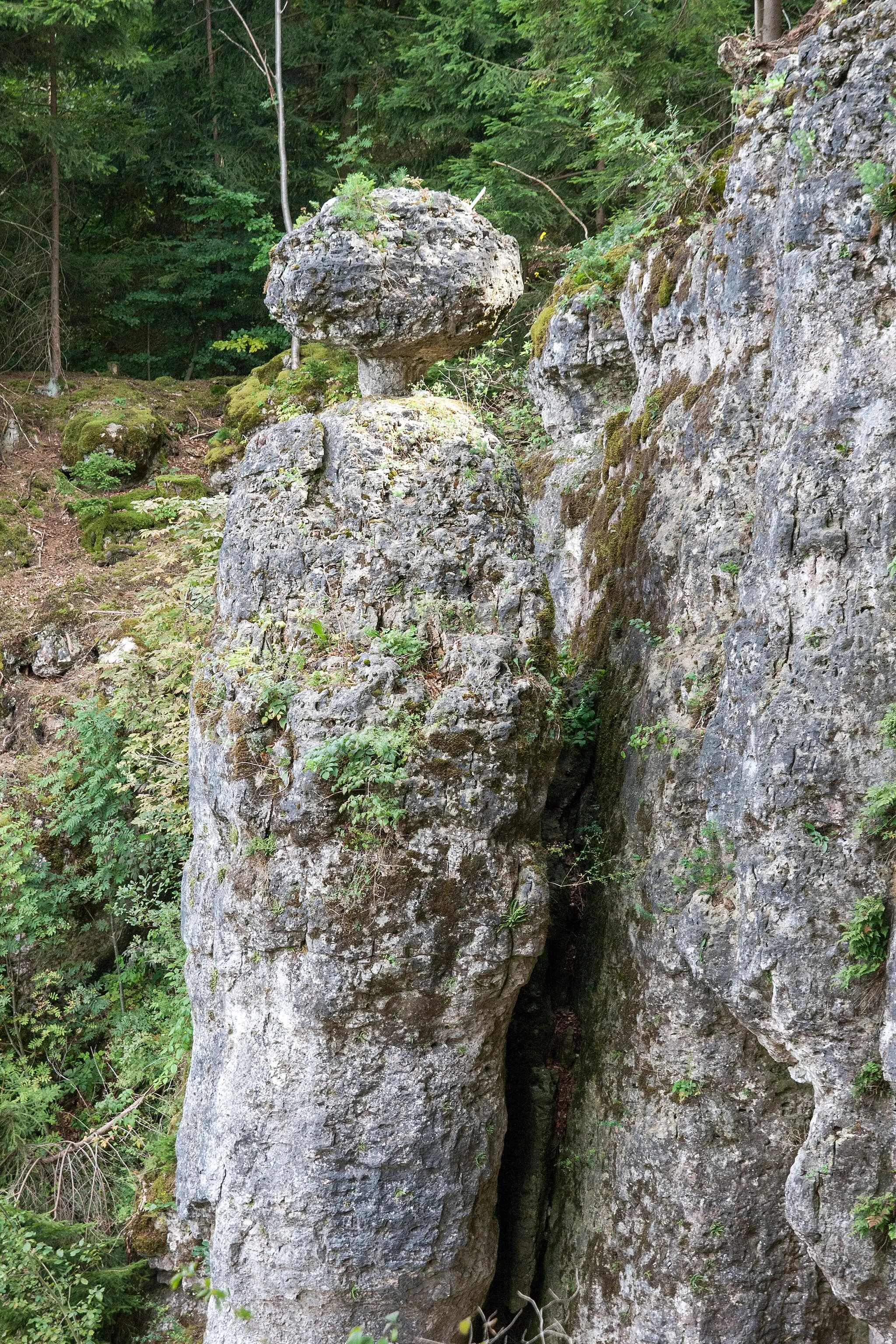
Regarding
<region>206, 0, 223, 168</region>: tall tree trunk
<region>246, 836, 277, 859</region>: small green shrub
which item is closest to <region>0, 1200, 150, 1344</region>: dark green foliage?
<region>246, 836, 277, 859</region>: small green shrub

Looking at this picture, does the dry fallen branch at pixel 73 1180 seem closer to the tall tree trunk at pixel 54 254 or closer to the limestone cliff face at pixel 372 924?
the limestone cliff face at pixel 372 924

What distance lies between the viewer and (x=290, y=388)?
13477 mm

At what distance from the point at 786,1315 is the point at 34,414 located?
14.8 metres

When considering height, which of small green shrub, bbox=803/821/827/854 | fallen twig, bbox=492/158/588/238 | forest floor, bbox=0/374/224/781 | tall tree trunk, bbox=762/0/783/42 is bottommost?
small green shrub, bbox=803/821/827/854

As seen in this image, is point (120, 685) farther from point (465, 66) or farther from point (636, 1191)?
point (465, 66)

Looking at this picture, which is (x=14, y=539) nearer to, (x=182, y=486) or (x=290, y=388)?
(x=182, y=486)

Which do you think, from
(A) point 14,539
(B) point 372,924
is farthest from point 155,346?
(B) point 372,924

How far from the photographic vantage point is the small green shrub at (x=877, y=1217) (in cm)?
486

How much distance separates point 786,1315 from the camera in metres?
5.93

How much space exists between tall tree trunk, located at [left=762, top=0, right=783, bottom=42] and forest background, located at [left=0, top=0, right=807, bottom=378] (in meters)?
1.79

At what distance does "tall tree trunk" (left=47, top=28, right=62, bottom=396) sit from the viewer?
595 inches

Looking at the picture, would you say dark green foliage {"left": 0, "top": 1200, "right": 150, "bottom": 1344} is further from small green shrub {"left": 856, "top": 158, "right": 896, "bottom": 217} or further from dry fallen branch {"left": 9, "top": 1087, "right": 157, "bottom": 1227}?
small green shrub {"left": 856, "top": 158, "right": 896, "bottom": 217}

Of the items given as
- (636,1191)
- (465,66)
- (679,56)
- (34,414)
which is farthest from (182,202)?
(636,1191)

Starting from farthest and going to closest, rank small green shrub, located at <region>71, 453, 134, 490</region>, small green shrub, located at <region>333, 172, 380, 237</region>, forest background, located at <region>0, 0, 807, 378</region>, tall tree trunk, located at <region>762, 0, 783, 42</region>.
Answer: small green shrub, located at <region>71, 453, 134, 490</region>, forest background, located at <region>0, 0, 807, 378</region>, tall tree trunk, located at <region>762, 0, 783, 42</region>, small green shrub, located at <region>333, 172, 380, 237</region>
